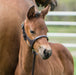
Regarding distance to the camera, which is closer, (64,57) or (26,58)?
(26,58)

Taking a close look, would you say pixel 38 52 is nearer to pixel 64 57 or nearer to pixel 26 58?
pixel 26 58

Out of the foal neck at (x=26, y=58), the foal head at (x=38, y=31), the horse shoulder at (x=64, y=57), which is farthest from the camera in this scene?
the horse shoulder at (x=64, y=57)

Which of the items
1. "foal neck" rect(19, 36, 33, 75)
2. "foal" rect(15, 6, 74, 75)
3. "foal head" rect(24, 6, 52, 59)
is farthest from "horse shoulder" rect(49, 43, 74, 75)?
"foal head" rect(24, 6, 52, 59)

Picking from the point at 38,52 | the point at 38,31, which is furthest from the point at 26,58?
the point at 38,31

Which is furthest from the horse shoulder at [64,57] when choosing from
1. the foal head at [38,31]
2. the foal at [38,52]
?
the foal head at [38,31]

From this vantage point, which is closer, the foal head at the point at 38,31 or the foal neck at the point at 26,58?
the foal head at the point at 38,31

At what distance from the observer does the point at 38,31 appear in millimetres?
5152

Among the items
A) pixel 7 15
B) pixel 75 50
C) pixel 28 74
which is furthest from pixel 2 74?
pixel 75 50

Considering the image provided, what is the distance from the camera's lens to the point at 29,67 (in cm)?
552

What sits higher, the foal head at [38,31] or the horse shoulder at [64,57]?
the foal head at [38,31]

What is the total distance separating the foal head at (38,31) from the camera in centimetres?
502

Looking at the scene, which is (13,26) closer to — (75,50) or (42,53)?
(42,53)

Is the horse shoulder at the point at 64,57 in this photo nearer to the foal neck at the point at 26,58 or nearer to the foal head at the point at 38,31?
the foal neck at the point at 26,58

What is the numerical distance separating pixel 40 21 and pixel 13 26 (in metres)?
0.80
